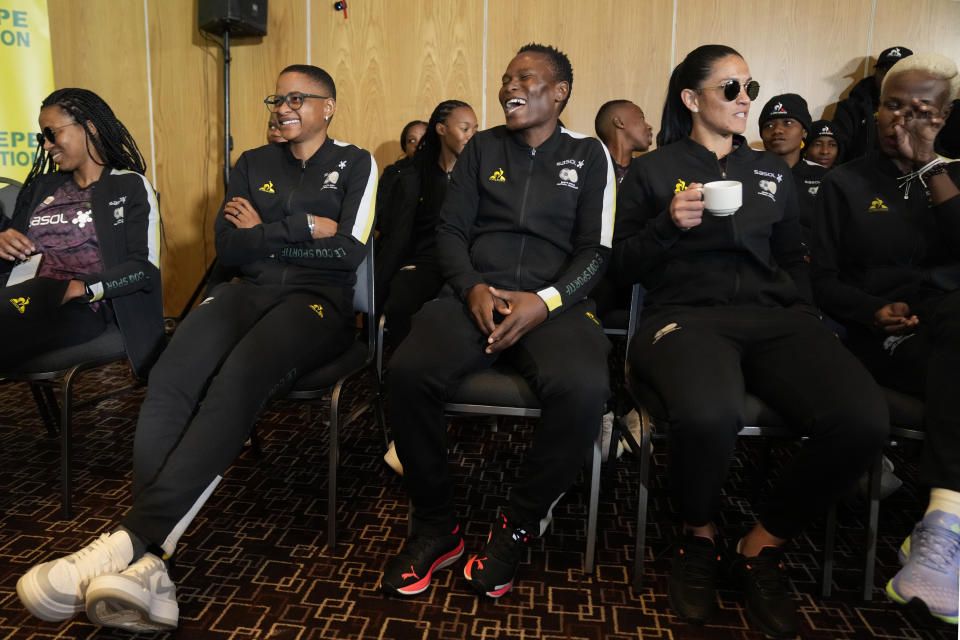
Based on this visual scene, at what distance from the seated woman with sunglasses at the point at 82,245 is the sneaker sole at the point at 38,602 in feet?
2.79

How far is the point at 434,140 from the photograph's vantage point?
3.45 m

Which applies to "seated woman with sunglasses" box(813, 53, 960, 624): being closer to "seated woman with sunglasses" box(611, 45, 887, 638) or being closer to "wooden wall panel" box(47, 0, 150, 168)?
"seated woman with sunglasses" box(611, 45, 887, 638)

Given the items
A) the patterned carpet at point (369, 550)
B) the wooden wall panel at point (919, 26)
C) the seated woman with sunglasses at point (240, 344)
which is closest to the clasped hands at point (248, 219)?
the seated woman with sunglasses at point (240, 344)

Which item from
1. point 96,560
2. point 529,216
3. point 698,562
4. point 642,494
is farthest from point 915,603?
point 96,560

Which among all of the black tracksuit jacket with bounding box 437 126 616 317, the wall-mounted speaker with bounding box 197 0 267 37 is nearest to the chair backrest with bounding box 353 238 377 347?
the black tracksuit jacket with bounding box 437 126 616 317

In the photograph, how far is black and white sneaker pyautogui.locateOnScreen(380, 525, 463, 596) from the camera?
1608 mm

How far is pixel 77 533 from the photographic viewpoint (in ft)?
6.13

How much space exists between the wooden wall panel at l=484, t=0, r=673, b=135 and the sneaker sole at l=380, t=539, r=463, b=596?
3.32 m

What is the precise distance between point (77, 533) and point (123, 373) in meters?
1.86

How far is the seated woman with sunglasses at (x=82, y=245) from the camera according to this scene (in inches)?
79.5

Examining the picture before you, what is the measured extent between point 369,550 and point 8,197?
211cm

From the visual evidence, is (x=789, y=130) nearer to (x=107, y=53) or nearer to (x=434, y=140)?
(x=434, y=140)

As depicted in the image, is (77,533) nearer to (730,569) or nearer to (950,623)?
(730,569)

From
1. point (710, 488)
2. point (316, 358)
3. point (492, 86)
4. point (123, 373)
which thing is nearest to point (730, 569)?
point (710, 488)
